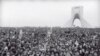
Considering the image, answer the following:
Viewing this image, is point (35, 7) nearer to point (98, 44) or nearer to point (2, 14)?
point (2, 14)

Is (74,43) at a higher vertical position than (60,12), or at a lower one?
lower

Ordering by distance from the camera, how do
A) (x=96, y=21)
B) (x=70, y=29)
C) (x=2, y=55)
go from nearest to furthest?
(x=2, y=55) < (x=70, y=29) < (x=96, y=21)

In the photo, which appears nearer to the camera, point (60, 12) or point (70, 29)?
point (70, 29)

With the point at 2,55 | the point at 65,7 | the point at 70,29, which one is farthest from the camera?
the point at 65,7

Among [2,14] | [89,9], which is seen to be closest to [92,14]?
[89,9]

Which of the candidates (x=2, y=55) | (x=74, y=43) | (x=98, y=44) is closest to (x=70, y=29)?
(x=74, y=43)

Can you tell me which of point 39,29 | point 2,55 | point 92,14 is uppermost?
point 92,14
